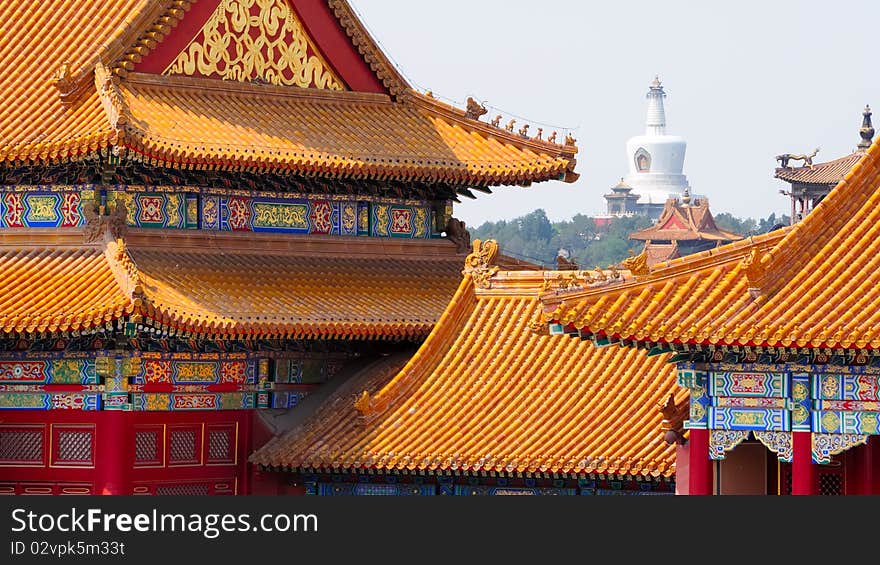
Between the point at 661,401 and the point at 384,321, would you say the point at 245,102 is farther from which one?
the point at 661,401

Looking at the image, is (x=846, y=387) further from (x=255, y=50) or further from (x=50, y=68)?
(x=50, y=68)

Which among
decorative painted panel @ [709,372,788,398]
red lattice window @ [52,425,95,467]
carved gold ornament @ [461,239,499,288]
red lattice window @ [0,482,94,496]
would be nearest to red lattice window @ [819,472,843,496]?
decorative painted panel @ [709,372,788,398]

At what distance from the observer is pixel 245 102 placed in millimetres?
41438

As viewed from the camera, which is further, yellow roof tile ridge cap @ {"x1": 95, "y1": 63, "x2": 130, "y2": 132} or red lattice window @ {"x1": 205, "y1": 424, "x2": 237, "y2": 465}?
red lattice window @ {"x1": 205, "y1": 424, "x2": 237, "y2": 465}

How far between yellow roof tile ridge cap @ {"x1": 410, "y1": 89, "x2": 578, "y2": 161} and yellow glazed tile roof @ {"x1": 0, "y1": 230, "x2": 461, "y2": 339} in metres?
2.18

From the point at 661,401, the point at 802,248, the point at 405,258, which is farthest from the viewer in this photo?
the point at 405,258

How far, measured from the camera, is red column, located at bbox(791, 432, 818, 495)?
31578 millimetres

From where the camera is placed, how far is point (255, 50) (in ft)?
138

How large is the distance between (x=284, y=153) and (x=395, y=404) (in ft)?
14.3

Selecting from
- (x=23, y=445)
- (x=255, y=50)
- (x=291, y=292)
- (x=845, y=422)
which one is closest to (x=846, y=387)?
A: (x=845, y=422)

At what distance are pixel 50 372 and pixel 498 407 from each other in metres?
6.61

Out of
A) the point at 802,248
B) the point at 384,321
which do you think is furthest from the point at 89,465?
the point at 802,248

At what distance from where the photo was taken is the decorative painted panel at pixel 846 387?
1236 inches

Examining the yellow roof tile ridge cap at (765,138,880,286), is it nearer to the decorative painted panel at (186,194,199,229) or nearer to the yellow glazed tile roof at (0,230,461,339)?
the yellow glazed tile roof at (0,230,461,339)
